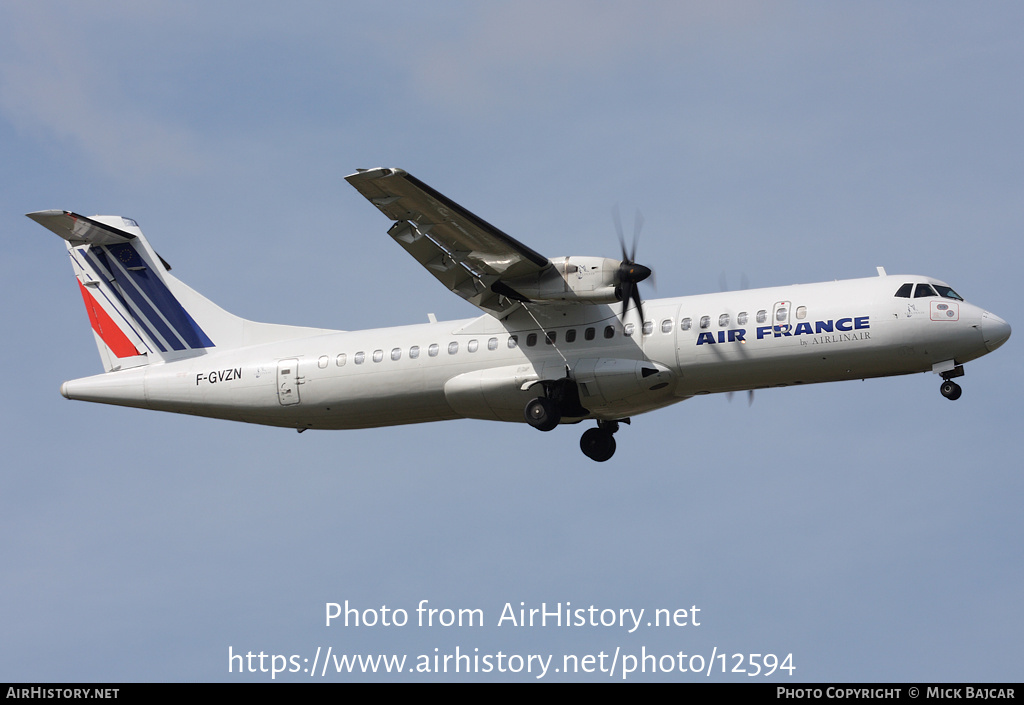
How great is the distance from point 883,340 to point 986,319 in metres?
A: 1.69

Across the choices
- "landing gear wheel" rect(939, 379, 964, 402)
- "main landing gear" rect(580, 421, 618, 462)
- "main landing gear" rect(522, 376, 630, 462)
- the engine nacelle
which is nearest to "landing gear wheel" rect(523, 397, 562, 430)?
"main landing gear" rect(522, 376, 630, 462)

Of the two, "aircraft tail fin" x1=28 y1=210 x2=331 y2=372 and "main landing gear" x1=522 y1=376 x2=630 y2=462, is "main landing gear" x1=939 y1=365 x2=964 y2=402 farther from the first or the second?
"aircraft tail fin" x1=28 y1=210 x2=331 y2=372

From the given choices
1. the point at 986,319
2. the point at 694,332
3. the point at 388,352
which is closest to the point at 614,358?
the point at 694,332

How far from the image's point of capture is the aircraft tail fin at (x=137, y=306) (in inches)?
1018

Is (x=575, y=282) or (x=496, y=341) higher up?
(x=575, y=282)

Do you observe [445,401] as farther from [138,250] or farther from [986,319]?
[986,319]

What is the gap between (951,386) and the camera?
2066 centimetres

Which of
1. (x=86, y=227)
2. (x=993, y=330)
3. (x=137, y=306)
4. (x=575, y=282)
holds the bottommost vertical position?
(x=993, y=330)

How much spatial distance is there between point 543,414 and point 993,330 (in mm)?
7652

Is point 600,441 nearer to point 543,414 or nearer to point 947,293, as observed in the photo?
point 543,414

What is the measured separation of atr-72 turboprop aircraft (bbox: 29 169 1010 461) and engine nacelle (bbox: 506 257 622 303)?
3 centimetres

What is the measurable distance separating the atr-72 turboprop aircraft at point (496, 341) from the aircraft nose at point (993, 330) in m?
0.02

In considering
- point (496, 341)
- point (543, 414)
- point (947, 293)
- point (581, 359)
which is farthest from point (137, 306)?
point (947, 293)

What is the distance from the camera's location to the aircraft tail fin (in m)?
25.9
